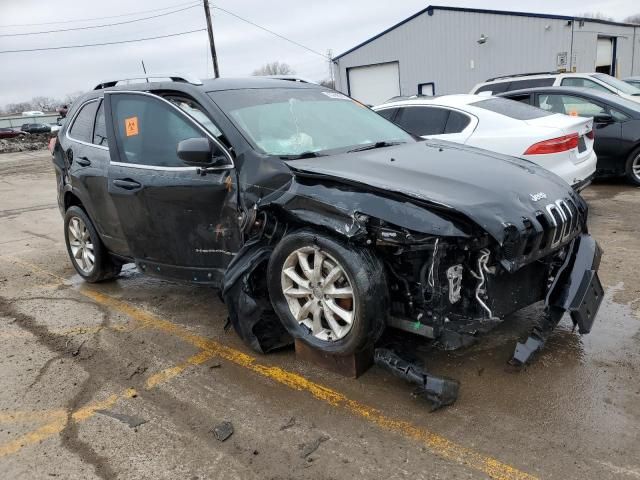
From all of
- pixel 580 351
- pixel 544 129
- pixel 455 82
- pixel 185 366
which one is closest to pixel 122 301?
pixel 185 366

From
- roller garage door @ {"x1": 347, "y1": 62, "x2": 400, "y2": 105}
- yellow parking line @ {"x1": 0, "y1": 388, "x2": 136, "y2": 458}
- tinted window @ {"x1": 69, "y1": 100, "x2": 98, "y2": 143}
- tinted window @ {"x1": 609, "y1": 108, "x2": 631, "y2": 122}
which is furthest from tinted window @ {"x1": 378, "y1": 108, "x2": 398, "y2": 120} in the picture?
roller garage door @ {"x1": 347, "y1": 62, "x2": 400, "y2": 105}

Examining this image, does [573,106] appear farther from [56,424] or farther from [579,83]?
[56,424]

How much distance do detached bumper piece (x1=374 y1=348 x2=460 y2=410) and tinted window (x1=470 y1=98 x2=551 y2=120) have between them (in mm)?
4493

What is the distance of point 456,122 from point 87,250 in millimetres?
4454

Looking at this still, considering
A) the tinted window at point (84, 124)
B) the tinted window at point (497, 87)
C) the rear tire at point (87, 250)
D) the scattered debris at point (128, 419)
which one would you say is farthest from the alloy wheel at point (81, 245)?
the tinted window at point (497, 87)

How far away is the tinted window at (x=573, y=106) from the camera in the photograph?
870cm

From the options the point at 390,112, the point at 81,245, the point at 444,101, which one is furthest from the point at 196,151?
the point at 390,112

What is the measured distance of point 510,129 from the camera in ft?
20.9

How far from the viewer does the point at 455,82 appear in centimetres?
2798

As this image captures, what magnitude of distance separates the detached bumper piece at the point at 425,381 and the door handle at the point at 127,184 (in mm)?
2381

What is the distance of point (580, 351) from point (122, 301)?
3.85 metres

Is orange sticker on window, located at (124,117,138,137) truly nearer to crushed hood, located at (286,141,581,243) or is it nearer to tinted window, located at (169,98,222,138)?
tinted window, located at (169,98,222,138)

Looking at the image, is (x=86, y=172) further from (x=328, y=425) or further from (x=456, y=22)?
(x=456, y=22)

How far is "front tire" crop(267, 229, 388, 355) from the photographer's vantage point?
301 centimetres
